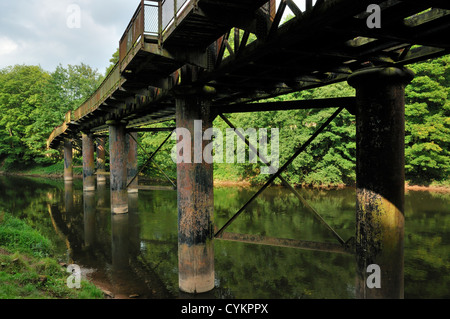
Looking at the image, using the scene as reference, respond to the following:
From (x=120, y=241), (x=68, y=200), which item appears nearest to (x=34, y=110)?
(x=68, y=200)

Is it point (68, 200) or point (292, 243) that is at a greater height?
point (292, 243)

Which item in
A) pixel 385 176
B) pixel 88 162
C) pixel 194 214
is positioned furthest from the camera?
pixel 88 162

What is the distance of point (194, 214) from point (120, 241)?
6322mm

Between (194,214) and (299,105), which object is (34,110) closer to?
(194,214)

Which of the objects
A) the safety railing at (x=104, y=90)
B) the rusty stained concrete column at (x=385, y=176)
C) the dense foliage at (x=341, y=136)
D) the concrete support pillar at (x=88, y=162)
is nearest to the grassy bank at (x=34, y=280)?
the safety railing at (x=104, y=90)

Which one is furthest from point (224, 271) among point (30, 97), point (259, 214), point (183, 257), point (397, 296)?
point (30, 97)

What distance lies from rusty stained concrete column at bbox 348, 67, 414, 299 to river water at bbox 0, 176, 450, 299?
1.20 metres

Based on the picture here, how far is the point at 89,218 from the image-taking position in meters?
16.0

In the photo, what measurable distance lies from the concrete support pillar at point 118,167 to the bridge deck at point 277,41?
841 centimetres

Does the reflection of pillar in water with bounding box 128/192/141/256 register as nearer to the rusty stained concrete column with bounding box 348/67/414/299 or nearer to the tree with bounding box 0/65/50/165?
the rusty stained concrete column with bounding box 348/67/414/299

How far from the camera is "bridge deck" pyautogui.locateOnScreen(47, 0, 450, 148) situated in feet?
11.6

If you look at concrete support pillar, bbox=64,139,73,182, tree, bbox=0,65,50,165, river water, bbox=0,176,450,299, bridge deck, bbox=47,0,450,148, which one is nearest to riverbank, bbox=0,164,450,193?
tree, bbox=0,65,50,165

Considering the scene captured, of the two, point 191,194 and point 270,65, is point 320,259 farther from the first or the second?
point 270,65
